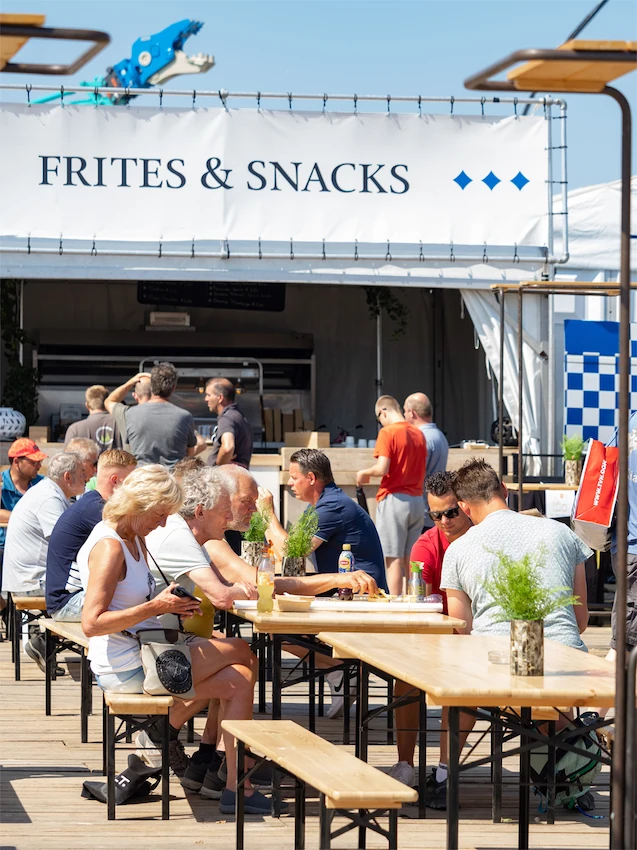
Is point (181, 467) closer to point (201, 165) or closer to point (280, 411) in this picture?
point (201, 165)

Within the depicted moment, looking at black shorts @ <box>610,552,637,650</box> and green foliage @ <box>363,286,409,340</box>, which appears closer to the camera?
black shorts @ <box>610,552,637,650</box>

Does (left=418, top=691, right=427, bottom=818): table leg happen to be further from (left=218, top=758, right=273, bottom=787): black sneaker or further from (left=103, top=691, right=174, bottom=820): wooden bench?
(left=103, top=691, right=174, bottom=820): wooden bench

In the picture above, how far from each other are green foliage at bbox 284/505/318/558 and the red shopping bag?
1.19m

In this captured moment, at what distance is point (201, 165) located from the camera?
10.3 metres

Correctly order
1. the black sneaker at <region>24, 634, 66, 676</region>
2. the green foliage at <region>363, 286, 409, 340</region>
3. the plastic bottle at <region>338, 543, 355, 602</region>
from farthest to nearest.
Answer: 1. the green foliage at <region>363, 286, 409, 340</region>
2. the black sneaker at <region>24, 634, 66, 676</region>
3. the plastic bottle at <region>338, 543, 355, 602</region>

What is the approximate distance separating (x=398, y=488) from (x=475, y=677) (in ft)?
17.5

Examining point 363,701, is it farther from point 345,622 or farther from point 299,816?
point 299,816

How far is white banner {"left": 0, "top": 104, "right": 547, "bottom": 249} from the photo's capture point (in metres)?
10.2

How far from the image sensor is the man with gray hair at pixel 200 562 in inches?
183

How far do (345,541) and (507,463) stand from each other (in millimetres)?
5164

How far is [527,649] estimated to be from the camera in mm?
3531

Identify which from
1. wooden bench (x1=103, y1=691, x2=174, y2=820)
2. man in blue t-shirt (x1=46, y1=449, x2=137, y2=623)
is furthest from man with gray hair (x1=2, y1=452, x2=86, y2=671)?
wooden bench (x1=103, y1=691, x2=174, y2=820)

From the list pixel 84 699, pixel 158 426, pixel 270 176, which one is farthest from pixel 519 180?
pixel 84 699

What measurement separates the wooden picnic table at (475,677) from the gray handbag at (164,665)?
50 centimetres
